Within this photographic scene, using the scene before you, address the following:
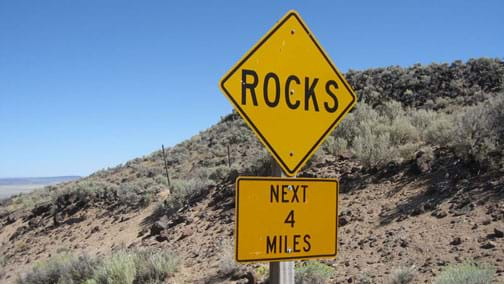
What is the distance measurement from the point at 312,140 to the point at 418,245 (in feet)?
17.9

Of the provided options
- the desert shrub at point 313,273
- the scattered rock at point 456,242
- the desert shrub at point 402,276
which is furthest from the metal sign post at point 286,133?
the scattered rock at point 456,242

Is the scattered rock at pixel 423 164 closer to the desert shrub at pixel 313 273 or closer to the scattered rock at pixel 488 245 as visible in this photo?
Answer: the scattered rock at pixel 488 245

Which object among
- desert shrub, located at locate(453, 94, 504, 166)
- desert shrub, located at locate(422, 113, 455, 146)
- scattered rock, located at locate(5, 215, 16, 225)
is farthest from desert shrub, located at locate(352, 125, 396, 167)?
scattered rock, located at locate(5, 215, 16, 225)

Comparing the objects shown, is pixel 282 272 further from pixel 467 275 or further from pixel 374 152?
pixel 374 152

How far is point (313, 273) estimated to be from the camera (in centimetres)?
756

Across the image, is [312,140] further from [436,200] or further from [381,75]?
[381,75]

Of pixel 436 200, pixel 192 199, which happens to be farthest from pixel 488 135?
pixel 192 199

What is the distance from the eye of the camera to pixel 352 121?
1648cm

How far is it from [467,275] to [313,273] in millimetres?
2412

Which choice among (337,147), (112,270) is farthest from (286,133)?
(337,147)

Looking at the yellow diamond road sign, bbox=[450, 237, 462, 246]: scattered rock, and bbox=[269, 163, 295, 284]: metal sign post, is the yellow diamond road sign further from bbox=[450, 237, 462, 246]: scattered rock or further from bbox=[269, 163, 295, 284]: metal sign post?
bbox=[450, 237, 462, 246]: scattered rock

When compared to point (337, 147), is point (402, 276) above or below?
below

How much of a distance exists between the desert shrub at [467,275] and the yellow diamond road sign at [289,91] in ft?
→ 12.5

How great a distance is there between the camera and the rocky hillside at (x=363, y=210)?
7848mm
